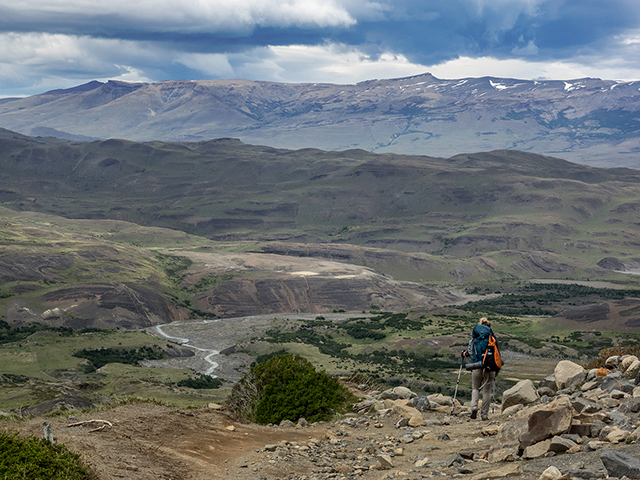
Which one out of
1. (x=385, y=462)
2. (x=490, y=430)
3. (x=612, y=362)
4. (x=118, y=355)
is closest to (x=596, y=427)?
(x=490, y=430)

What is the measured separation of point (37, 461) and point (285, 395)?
35.2 feet

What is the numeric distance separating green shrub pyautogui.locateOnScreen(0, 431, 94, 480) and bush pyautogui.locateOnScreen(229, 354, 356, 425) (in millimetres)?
9323

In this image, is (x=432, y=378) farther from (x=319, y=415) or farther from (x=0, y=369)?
(x=319, y=415)

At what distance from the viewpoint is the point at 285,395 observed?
2138cm

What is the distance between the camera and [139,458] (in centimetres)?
1380

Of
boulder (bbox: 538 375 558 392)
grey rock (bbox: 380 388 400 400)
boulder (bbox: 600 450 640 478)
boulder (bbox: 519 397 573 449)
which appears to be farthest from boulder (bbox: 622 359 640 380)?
grey rock (bbox: 380 388 400 400)

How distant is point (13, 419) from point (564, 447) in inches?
540

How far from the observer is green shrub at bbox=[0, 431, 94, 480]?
1115 centimetres

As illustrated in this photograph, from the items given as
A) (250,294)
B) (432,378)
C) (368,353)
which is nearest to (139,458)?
(432,378)

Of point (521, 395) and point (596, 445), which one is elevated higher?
point (596, 445)

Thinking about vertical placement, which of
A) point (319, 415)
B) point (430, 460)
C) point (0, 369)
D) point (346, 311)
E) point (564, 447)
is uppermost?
point (564, 447)

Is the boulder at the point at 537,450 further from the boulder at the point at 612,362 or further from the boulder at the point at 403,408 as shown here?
the boulder at the point at 612,362

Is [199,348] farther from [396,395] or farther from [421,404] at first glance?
[421,404]

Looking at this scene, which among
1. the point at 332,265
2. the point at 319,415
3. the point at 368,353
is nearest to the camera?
the point at 319,415
